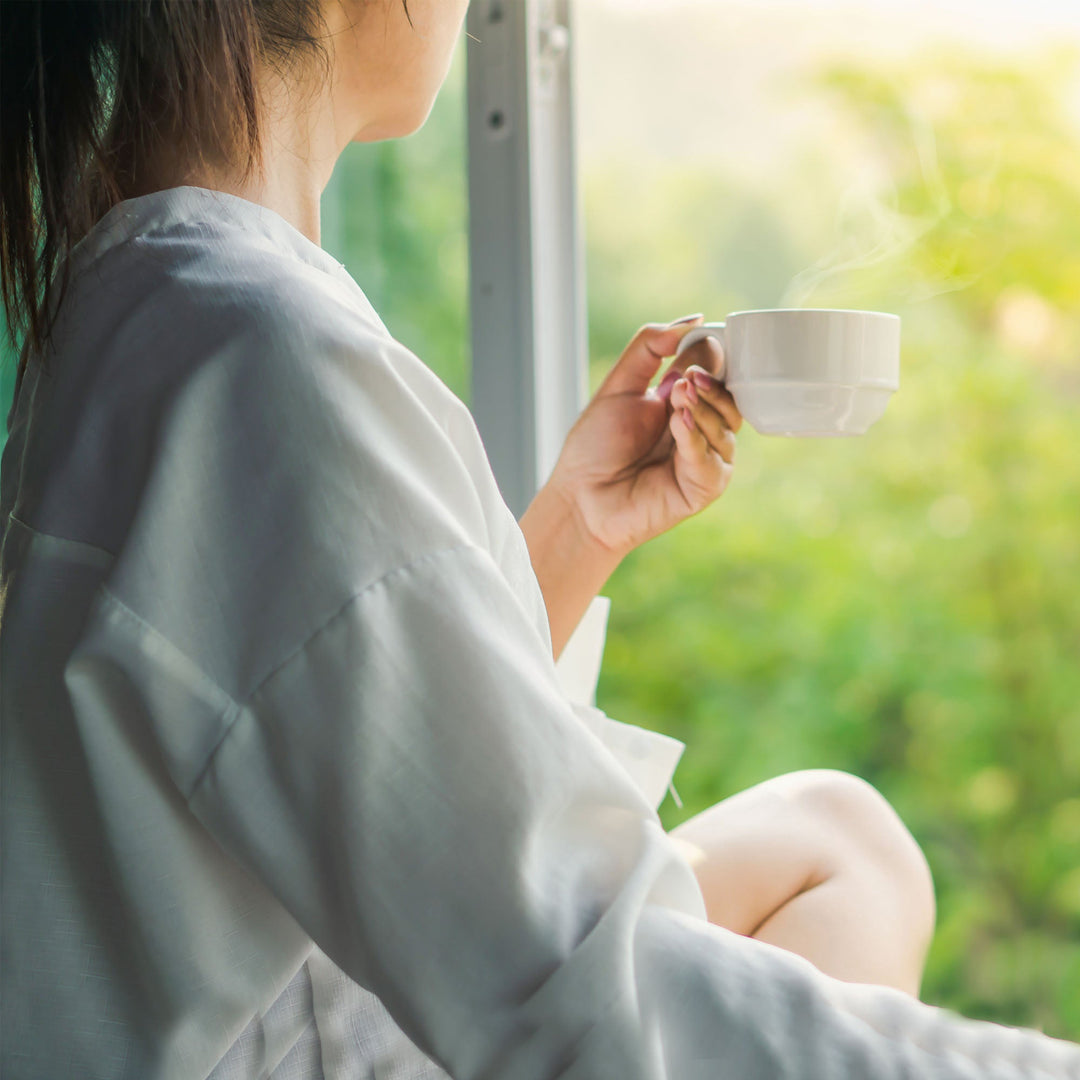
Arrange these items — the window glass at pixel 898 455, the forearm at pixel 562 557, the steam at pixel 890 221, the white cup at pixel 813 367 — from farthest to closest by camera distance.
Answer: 1. the window glass at pixel 898 455
2. the steam at pixel 890 221
3. the forearm at pixel 562 557
4. the white cup at pixel 813 367

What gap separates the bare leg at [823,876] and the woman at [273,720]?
1.22 ft

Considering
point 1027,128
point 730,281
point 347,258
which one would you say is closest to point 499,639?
point 347,258

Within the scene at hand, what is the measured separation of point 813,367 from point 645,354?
0.73 feet

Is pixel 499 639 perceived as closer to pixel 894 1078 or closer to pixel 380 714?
pixel 380 714

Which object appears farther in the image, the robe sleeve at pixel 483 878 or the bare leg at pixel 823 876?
the bare leg at pixel 823 876

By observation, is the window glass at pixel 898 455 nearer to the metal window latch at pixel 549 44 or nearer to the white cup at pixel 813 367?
the metal window latch at pixel 549 44

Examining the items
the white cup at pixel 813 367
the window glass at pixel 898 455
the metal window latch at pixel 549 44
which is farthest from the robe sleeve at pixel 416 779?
the window glass at pixel 898 455

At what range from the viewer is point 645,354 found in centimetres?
88

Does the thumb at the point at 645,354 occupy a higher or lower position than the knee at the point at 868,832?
higher

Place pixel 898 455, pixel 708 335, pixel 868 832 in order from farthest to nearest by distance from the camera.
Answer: pixel 898 455
pixel 868 832
pixel 708 335

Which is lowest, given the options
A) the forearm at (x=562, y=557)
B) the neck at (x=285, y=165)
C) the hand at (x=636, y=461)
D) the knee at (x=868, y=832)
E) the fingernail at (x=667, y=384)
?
the knee at (x=868, y=832)

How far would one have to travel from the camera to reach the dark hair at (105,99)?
0.47m

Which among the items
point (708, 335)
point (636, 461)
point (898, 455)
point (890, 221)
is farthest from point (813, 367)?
point (898, 455)

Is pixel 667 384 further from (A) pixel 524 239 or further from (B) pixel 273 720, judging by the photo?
(B) pixel 273 720
